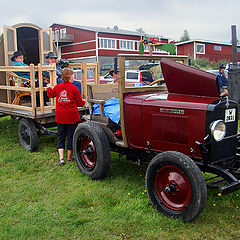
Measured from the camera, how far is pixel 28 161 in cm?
589

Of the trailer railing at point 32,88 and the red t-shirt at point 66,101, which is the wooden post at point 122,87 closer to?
the red t-shirt at point 66,101

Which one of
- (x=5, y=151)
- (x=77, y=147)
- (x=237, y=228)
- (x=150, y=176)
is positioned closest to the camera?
(x=237, y=228)

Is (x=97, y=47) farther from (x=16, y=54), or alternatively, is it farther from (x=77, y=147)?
(x=77, y=147)

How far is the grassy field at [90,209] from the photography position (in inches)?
132

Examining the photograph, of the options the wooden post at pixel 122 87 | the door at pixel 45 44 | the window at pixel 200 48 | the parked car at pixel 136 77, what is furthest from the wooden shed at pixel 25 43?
the window at pixel 200 48

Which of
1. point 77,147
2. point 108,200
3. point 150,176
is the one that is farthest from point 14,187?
point 150,176

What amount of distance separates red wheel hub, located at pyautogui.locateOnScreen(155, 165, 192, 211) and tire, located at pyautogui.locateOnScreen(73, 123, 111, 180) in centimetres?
112

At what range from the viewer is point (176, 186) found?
3.51 meters

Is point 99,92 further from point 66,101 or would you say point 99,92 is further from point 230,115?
point 230,115

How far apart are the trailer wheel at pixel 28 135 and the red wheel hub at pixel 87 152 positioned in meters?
1.67

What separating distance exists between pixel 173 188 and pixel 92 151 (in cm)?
166

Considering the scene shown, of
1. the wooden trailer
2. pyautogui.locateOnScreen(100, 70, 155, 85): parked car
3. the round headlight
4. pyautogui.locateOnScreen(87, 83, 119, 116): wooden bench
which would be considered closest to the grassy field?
the round headlight

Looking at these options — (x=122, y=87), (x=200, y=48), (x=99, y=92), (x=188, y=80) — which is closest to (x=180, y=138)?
(x=188, y=80)

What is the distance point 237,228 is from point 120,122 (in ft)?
6.72
